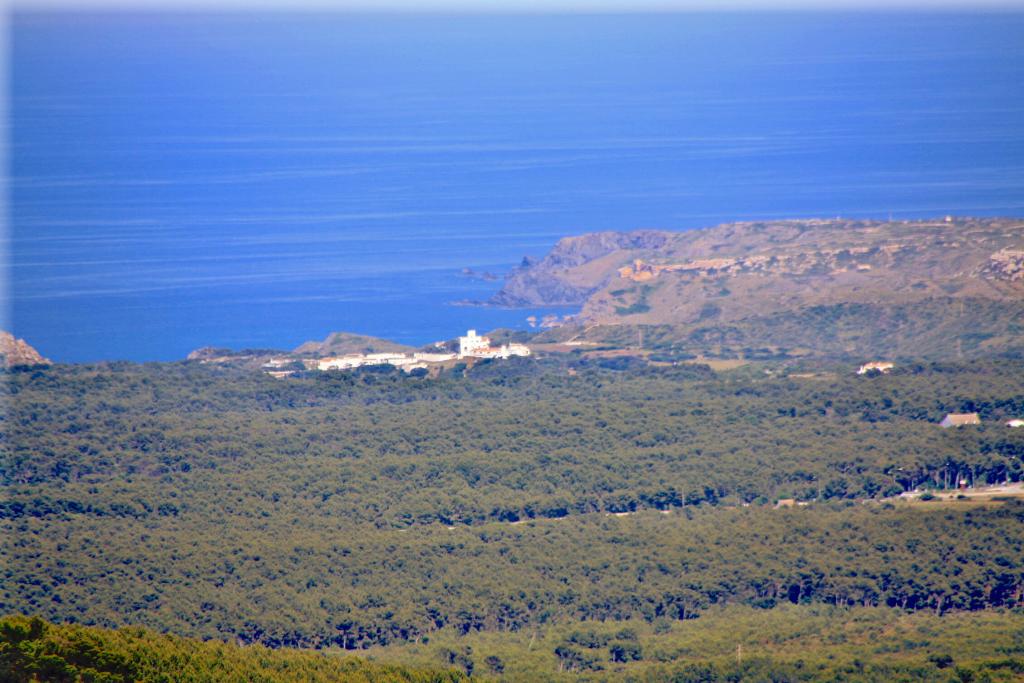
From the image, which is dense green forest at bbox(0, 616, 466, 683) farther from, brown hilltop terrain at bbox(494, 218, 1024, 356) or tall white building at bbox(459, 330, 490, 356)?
brown hilltop terrain at bbox(494, 218, 1024, 356)

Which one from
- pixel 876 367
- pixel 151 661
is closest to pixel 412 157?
pixel 876 367

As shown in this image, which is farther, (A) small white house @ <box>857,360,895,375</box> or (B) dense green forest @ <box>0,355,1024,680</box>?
(A) small white house @ <box>857,360,895,375</box>

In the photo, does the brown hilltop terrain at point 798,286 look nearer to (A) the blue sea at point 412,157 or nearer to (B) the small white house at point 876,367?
(B) the small white house at point 876,367

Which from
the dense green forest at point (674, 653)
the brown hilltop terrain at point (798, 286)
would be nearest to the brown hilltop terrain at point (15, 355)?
the brown hilltop terrain at point (798, 286)

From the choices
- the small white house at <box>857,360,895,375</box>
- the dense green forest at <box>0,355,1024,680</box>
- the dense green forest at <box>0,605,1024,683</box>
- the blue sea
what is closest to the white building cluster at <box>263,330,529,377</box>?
the dense green forest at <box>0,355,1024,680</box>

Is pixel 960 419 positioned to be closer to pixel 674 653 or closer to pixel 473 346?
pixel 473 346

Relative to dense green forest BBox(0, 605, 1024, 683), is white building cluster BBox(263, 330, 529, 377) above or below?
above

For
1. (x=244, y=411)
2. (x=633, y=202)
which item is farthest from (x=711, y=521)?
(x=633, y=202)
